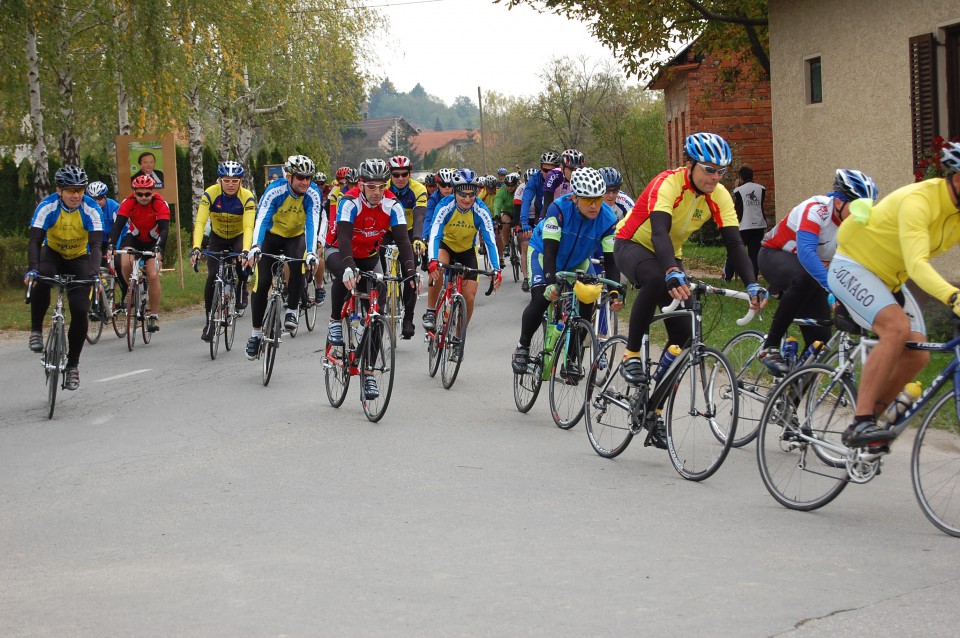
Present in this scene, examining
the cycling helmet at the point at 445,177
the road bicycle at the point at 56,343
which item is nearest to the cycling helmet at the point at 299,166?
the cycling helmet at the point at 445,177

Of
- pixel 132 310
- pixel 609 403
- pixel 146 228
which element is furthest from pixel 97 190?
pixel 609 403

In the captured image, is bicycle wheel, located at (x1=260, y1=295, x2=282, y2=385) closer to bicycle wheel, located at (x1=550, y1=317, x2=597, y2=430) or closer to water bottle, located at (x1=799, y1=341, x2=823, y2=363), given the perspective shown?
bicycle wheel, located at (x1=550, y1=317, x2=597, y2=430)

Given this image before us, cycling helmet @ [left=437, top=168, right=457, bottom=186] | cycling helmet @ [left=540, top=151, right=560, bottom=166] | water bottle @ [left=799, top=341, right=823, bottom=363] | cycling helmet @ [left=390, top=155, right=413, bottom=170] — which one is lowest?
water bottle @ [left=799, top=341, right=823, bottom=363]

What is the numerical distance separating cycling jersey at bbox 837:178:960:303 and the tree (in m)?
14.6

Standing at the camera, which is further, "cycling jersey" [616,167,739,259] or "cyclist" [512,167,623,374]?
"cyclist" [512,167,623,374]

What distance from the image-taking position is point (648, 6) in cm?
2047

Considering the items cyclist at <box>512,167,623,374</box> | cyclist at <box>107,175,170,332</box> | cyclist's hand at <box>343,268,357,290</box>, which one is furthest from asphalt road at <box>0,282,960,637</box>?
cyclist at <box>107,175,170,332</box>

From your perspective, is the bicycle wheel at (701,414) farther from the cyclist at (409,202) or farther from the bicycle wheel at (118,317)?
the bicycle wheel at (118,317)

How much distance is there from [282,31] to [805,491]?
20.3 metres

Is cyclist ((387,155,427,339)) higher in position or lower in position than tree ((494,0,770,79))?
lower

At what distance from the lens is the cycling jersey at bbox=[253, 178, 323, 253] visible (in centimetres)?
1202

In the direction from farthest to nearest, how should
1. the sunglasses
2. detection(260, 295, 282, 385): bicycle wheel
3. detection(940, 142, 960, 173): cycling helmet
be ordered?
1. detection(260, 295, 282, 385): bicycle wheel
2. the sunglasses
3. detection(940, 142, 960, 173): cycling helmet

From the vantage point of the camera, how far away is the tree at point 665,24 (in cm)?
2077

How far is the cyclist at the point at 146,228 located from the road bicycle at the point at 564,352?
22.1 ft
